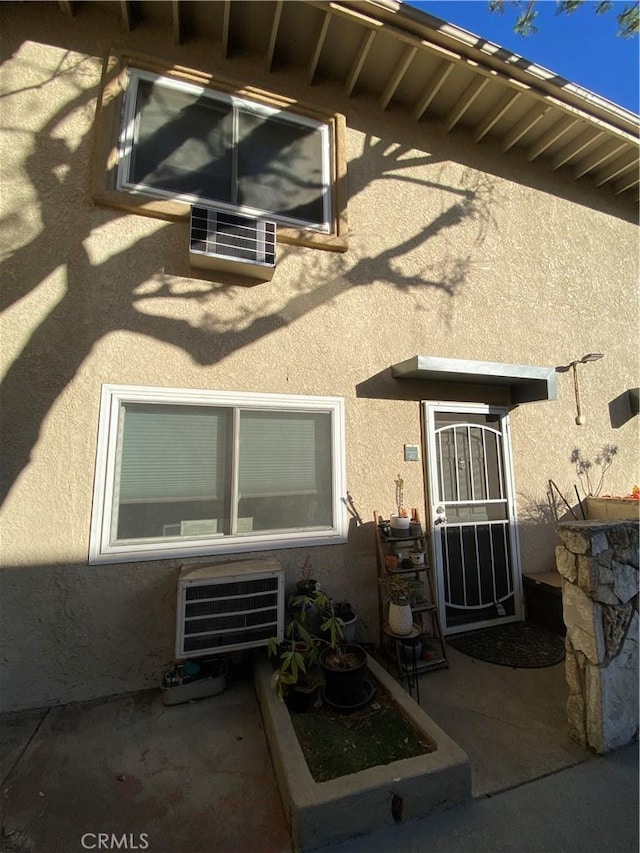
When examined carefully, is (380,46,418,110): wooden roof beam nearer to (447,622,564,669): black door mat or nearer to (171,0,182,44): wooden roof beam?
(171,0,182,44): wooden roof beam

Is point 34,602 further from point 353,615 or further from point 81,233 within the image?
point 81,233

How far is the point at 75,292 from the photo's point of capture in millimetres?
3199

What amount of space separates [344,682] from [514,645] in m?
2.21

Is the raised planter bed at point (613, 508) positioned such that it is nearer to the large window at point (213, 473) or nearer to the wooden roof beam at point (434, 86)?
the large window at point (213, 473)

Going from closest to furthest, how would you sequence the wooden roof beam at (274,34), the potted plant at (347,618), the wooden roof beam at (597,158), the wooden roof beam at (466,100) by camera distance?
the potted plant at (347,618) < the wooden roof beam at (274,34) < the wooden roof beam at (466,100) < the wooden roof beam at (597,158)

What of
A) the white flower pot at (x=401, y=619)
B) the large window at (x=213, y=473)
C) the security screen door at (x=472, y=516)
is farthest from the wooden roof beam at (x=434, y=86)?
the white flower pot at (x=401, y=619)

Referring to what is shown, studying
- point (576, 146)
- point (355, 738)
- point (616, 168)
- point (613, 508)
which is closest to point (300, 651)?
point (355, 738)

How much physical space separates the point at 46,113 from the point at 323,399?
12.1ft

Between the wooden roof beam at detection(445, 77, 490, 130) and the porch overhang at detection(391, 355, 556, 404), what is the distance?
10.7ft

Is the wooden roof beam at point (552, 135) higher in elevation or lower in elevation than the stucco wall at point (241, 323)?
higher

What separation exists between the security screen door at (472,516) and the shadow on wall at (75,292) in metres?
2.18

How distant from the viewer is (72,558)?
291 centimetres

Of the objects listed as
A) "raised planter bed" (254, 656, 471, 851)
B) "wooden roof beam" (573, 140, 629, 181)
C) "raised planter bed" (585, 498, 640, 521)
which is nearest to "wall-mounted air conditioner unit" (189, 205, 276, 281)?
"raised planter bed" (254, 656, 471, 851)

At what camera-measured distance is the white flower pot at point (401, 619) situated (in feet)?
10.1
